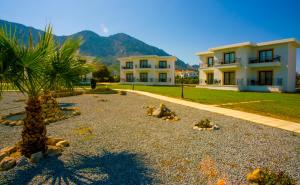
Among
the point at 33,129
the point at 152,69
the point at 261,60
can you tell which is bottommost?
the point at 33,129

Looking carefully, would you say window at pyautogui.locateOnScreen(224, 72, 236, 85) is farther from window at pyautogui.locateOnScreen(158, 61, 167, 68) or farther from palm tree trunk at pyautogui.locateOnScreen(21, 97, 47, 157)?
palm tree trunk at pyautogui.locateOnScreen(21, 97, 47, 157)

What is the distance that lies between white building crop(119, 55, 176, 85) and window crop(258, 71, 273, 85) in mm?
24114

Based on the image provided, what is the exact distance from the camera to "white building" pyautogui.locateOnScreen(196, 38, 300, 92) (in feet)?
90.7

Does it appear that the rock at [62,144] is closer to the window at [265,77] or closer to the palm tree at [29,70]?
the palm tree at [29,70]

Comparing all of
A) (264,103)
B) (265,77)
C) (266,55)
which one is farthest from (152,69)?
(264,103)

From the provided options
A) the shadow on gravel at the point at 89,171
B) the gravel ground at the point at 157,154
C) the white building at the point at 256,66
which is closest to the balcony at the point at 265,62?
the white building at the point at 256,66

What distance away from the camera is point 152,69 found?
51.6 metres

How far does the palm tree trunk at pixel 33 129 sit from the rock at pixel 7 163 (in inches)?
14.0

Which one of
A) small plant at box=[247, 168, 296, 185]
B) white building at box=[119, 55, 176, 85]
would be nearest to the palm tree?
small plant at box=[247, 168, 296, 185]

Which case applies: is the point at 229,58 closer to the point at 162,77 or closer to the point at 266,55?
the point at 266,55

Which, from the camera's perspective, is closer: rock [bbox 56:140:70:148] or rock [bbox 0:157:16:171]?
A: rock [bbox 0:157:16:171]

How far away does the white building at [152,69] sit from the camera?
52.0m

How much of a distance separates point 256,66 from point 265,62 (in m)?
1.35

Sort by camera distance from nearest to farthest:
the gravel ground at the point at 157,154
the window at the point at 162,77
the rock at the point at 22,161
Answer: the gravel ground at the point at 157,154, the rock at the point at 22,161, the window at the point at 162,77
